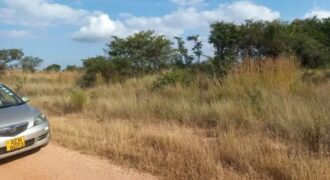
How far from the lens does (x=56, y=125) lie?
962 centimetres

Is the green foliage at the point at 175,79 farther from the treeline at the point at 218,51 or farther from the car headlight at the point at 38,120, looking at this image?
the car headlight at the point at 38,120

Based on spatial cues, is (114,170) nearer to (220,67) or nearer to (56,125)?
(56,125)

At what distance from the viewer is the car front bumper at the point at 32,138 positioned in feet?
20.7

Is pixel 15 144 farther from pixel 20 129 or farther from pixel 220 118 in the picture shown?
pixel 220 118

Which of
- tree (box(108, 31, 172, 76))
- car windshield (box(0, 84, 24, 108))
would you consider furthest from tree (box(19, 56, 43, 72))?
car windshield (box(0, 84, 24, 108))

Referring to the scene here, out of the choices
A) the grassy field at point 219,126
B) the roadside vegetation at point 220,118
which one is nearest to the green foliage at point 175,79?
the roadside vegetation at point 220,118

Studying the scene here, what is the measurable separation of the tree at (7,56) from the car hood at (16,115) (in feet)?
90.7

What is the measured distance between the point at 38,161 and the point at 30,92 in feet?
46.6

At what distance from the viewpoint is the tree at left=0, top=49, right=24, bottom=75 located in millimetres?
35653

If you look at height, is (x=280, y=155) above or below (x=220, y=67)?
below

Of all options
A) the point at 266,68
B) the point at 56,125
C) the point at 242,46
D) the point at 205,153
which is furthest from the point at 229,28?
the point at 205,153

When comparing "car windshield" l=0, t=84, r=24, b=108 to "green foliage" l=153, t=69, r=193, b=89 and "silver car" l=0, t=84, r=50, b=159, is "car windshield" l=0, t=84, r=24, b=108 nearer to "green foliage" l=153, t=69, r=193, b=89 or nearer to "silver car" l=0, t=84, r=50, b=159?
"silver car" l=0, t=84, r=50, b=159

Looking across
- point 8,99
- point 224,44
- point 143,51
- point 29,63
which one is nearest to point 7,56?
point 29,63

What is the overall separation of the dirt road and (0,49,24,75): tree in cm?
2830
